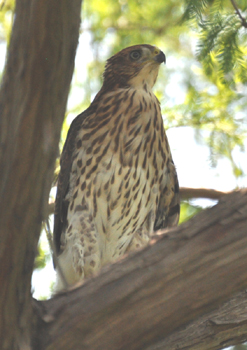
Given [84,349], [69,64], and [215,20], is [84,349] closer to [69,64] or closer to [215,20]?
[69,64]

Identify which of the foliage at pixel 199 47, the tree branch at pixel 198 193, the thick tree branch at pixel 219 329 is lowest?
the thick tree branch at pixel 219 329

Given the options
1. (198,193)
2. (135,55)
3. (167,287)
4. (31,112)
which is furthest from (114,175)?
(31,112)

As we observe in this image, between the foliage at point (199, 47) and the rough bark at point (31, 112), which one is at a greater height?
the foliage at point (199, 47)

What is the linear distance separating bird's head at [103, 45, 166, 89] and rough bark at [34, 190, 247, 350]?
268 centimetres

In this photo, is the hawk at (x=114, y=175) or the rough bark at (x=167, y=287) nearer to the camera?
the rough bark at (x=167, y=287)

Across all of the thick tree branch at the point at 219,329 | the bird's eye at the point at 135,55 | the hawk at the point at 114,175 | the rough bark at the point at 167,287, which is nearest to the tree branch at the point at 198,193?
the hawk at the point at 114,175

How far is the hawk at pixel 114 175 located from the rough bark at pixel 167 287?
2239mm

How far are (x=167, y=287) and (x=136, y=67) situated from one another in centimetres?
298

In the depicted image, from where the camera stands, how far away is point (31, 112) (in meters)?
1.78

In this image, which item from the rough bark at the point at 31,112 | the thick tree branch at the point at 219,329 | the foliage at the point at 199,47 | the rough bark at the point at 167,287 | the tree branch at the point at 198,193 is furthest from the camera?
the tree branch at the point at 198,193

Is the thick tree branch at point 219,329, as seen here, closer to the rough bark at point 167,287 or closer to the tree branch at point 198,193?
the rough bark at point 167,287

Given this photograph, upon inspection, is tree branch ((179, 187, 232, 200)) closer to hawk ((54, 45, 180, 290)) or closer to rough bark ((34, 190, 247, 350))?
hawk ((54, 45, 180, 290))

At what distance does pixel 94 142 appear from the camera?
4426mm

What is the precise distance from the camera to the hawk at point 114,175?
4379 mm
